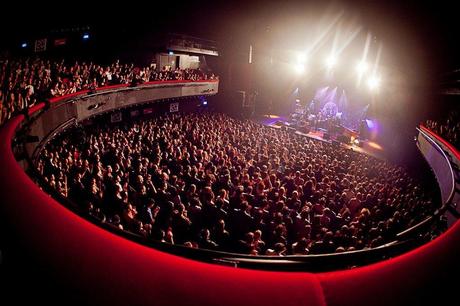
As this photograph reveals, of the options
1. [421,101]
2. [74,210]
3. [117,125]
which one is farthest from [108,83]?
[421,101]

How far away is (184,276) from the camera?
1.55m

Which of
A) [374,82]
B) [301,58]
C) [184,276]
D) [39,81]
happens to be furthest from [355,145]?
[184,276]

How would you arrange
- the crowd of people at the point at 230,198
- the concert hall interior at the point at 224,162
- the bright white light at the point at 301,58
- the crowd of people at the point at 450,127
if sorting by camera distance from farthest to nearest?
the bright white light at the point at 301,58 < the crowd of people at the point at 450,127 < the crowd of people at the point at 230,198 < the concert hall interior at the point at 224,162

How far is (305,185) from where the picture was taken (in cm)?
808

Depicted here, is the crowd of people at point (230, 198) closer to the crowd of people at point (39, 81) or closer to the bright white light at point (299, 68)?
the crowd of people at point (39, 81)

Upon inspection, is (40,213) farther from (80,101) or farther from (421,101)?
(421,101)

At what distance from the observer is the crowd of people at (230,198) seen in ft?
17.4

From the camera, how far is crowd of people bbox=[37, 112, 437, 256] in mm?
5316

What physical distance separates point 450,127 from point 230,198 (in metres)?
9.38

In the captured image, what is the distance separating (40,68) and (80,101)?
1840 millimetres

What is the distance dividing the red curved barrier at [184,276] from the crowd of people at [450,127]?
9046 mm

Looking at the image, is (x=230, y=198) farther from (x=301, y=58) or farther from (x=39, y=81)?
(x=301, y=58)

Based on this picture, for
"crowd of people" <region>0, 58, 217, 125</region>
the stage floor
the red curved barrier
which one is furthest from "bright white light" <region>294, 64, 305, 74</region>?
the red curved barrier

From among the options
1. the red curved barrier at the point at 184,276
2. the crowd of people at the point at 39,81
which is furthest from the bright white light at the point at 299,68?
the red curved barrier at the point at 184,276
